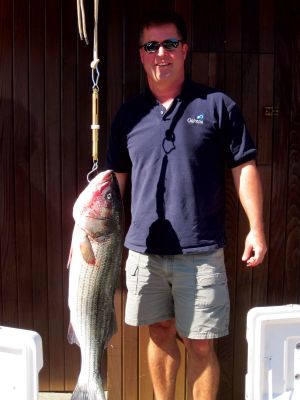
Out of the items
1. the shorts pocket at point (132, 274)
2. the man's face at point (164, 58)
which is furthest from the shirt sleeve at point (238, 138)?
the shorts pocket at point (132, 274)

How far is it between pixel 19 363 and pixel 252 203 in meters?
1.50

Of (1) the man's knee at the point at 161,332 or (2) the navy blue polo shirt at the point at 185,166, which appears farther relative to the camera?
(1) the man's knee at the point at 161,332

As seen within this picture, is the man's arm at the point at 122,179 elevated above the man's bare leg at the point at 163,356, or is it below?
above

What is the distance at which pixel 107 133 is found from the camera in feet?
11.7

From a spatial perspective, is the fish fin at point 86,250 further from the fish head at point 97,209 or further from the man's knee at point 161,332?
the man's knee at point 161,332

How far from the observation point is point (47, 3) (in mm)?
3557

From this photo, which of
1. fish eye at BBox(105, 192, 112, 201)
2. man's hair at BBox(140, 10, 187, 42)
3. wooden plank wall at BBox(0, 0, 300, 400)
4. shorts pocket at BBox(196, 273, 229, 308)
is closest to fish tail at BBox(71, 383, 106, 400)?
shorts pocket at BBox(196, 273, 229, 308)

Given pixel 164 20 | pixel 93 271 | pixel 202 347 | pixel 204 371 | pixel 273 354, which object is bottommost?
pixel 204 371

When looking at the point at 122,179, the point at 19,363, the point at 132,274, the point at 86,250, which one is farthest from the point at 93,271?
the point at 122,179

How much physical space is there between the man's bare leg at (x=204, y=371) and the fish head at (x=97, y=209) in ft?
2.90

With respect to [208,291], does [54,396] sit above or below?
below

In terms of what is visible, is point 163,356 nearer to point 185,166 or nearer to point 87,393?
point 87,393

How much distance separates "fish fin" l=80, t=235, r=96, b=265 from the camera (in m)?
2.69

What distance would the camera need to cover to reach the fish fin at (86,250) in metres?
2.69
